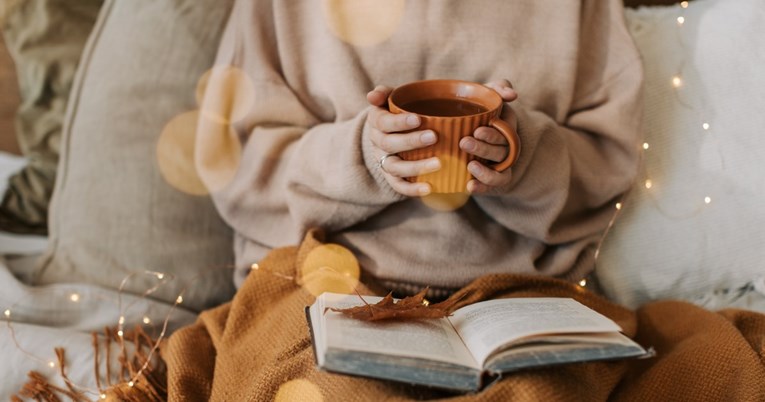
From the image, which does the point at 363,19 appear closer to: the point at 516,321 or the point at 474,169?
the point at 474,169

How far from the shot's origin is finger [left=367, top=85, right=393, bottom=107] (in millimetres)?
784

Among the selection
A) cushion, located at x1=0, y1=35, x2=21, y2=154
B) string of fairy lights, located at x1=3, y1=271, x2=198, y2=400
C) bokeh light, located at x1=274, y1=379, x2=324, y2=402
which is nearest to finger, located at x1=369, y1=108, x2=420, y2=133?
bokeh light, located at x1=274, y1=379, x2=324, y2=402

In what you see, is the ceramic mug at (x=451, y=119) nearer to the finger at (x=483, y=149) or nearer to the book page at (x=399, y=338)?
the finger at (x=483, y=149)

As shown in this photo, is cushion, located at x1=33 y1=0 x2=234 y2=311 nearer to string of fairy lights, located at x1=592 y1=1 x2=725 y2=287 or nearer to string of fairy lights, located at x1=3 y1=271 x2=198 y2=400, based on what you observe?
string of fairy lights, located at x1=3 y1=271 x2=198 y2=400

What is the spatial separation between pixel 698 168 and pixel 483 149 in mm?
485

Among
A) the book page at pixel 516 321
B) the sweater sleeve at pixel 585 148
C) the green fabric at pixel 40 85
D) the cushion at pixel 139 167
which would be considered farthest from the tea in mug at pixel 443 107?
the green fabric at pixel 40 85

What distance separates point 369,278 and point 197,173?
394mm

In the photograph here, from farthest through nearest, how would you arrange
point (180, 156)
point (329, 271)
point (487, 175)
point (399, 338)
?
point (180, 156), point (329, 271), point (487, 175), point (399, 338)

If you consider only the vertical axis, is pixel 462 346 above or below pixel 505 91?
below

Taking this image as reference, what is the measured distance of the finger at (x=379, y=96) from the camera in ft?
2.57

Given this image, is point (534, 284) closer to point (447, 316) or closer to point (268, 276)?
point (447, 316)

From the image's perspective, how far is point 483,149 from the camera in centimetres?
73

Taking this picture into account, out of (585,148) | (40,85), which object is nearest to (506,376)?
(585,148)

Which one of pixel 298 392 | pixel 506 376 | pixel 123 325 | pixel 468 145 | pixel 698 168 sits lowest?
pixel 123 325
